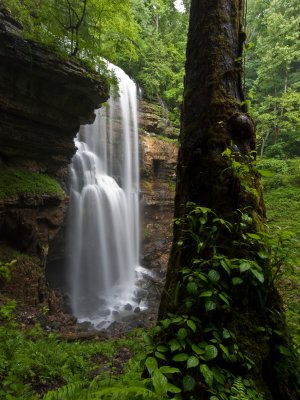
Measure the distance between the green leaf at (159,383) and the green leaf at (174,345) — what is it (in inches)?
7.3

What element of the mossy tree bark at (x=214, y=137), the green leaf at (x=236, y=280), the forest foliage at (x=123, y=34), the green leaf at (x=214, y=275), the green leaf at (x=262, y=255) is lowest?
the green leaf at (x=236, y=280)

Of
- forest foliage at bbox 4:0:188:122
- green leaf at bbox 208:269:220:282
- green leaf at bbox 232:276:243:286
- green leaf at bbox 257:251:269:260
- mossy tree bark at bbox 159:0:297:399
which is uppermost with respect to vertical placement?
forest foliage at bbox 4:0:188:122

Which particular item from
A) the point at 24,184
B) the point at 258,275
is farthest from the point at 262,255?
the point at 24,184

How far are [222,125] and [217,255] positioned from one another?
3.40ft

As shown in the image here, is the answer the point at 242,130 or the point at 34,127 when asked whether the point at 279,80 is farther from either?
the point at 242,130

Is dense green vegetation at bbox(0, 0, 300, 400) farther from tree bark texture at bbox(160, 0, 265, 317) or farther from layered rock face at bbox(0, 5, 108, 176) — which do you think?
layered rock face at bbox(0, 5, 108, 176)

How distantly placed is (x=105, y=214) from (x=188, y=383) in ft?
45.3

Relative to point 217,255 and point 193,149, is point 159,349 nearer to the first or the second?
point 217,255

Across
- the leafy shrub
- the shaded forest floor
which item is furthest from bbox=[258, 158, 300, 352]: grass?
the shaded forest floor

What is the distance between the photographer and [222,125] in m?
2.45

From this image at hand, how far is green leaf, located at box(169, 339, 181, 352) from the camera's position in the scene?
1729 millimetres

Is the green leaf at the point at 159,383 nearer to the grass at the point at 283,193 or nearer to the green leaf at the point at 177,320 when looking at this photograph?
the green leaf at the point at 177,320

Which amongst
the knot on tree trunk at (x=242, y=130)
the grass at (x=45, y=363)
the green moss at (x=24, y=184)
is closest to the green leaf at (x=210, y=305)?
the knot on tree trunk at (x=242, y=130)

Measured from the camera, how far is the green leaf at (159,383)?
1.50 m
